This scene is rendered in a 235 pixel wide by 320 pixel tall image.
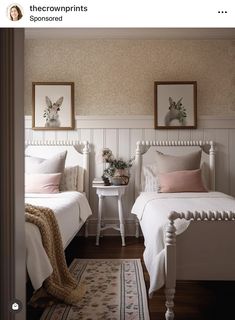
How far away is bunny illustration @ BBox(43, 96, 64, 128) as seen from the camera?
4121 mm

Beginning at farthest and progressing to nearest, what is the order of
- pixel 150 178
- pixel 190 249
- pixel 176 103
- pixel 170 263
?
pixel 176 103 < pixel 150 178 < pixel 190 249 < pixel 170 263

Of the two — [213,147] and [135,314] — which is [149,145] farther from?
[135,314]

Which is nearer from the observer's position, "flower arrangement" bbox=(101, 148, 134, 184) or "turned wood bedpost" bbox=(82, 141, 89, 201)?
"flower arrangement" bbox=(101, 148, 134, 184)

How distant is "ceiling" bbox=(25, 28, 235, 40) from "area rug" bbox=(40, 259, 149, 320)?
2.82 meters

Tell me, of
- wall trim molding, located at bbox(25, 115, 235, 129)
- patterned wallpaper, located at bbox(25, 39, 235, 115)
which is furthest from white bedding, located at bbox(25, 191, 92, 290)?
patterned wallpaper, located at bbox(25, 39, 235, 115)

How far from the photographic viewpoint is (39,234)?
1.86 metres

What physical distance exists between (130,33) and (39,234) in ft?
10.2

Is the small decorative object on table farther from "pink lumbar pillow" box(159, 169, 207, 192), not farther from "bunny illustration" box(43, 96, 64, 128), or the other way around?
"bunny illustration" box(43, 96, 64, 128)

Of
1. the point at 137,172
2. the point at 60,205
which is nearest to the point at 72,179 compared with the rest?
the point at 137,172

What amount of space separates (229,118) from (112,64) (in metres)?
1.71

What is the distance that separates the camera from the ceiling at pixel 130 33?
13.0ft

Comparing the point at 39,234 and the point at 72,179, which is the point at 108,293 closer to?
the point at 39,234

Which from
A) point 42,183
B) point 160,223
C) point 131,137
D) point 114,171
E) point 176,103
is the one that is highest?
point 176,103
